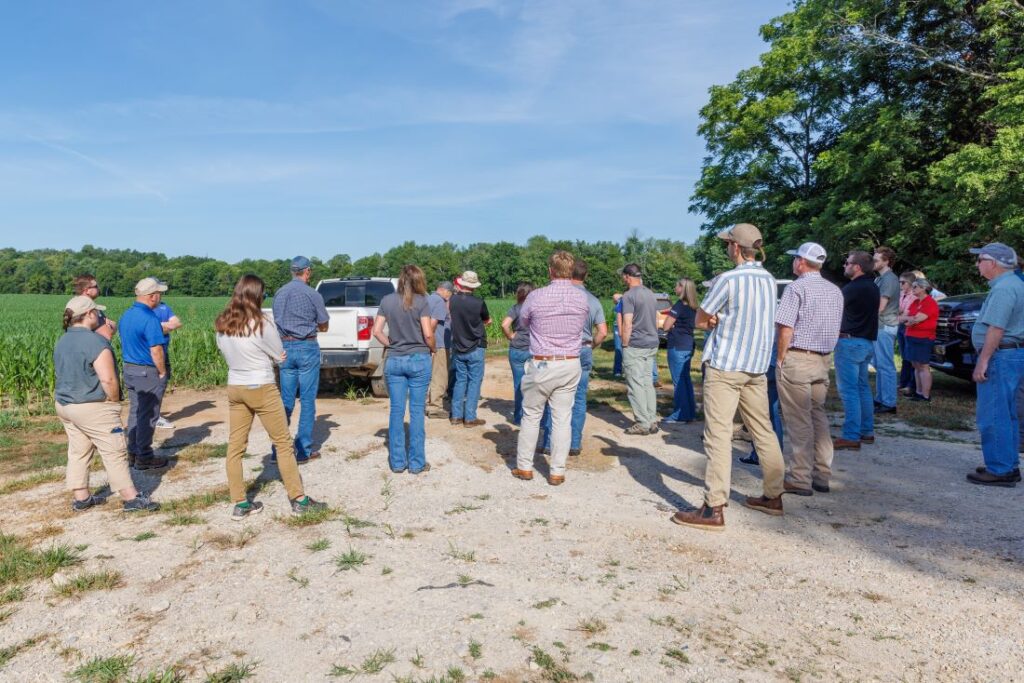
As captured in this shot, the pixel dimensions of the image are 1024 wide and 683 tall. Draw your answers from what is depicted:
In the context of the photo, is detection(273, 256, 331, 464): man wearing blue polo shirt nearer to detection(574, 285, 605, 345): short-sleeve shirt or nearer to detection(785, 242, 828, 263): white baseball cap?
detection(574, 285, 605, 345): short-sleeve shirt

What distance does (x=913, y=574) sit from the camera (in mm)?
3734

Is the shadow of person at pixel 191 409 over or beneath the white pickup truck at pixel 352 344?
beneath

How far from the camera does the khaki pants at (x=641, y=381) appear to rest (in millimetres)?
7250

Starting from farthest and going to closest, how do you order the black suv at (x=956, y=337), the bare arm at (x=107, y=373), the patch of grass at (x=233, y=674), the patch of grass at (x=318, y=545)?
the black suv at (x=956, y=337), the bare arm at (x=107, y=373), the patch of grass at (x=318, y=545), the patch of grass at (x=233, y=674)

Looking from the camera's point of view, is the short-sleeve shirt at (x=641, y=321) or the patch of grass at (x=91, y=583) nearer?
the patch of grass at (x=91, y=583)

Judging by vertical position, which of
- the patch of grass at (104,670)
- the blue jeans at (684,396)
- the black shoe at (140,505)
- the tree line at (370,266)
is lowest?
the patch of grass at (104,670)

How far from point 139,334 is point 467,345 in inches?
136

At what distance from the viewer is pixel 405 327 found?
5562 millimetres

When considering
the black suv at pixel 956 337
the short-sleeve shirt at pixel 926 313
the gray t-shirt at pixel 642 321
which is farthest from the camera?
the short-sleeve shirt at pixel 926 313

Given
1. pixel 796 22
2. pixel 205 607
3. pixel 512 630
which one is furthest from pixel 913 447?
pixel 796 22

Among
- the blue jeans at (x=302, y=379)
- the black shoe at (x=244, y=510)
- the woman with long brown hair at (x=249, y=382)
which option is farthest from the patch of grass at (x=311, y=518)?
the blue jeans at (x=302, y=379)

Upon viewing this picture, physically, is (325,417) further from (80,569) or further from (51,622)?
(51,622)

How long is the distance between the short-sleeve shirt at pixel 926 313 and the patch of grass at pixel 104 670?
32.7 ft

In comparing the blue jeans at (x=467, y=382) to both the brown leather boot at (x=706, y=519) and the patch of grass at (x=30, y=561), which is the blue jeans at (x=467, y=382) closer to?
the brown leather boot at (x=706, y=519)
